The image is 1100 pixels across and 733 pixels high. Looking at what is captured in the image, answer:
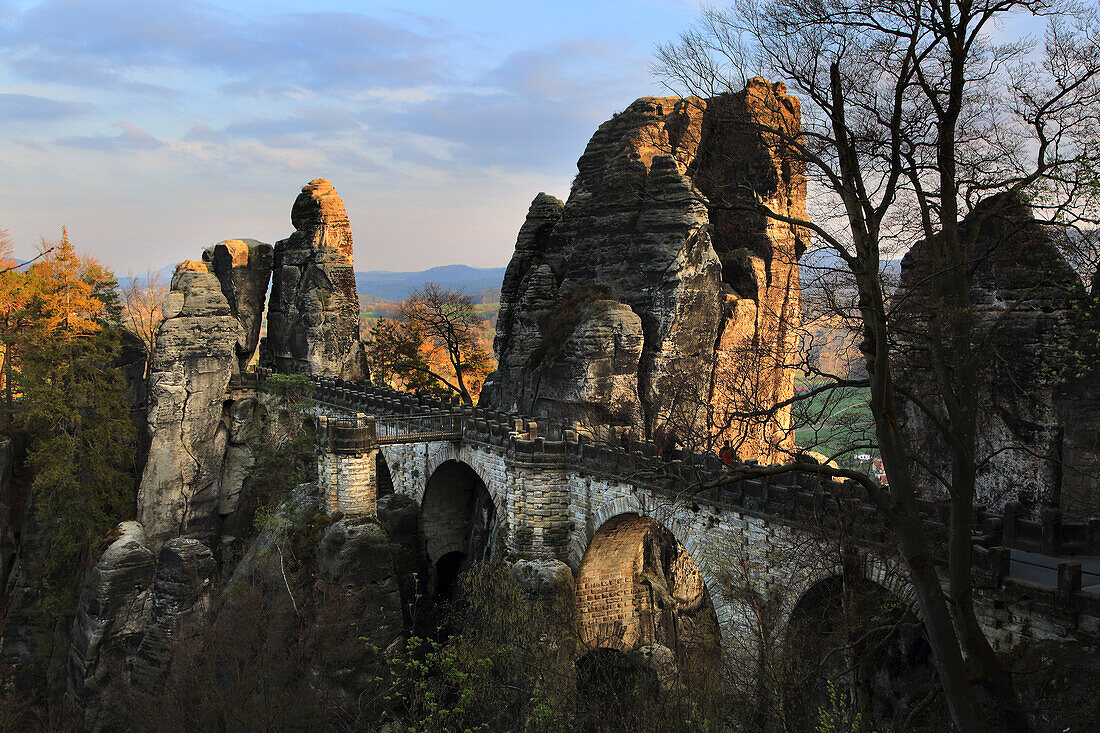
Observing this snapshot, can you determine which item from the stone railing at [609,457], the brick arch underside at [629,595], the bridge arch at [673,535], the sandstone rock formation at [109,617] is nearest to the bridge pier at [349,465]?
the stone railing at [609,457]

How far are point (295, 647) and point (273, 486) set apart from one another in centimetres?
1365

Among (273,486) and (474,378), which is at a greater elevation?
(474,378)

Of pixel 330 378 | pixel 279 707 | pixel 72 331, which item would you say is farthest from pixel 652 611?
pixel 72 331

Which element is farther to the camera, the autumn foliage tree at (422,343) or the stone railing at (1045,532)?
the autumn foliage tree at (422,343)

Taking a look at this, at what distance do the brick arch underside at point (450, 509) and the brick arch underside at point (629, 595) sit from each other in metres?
7.13

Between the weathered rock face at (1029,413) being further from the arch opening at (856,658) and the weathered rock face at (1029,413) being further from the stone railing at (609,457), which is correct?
the arch opening at (856,658)

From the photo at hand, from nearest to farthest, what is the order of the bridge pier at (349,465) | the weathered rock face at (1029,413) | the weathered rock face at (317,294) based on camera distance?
the weathered rock face at (1029,413) < the bridge pier at (349,465) < the weathered rock face at (317,294)

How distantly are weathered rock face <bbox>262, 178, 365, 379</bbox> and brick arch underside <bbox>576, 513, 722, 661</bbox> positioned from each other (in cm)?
2338

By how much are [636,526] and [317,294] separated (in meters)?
25.8

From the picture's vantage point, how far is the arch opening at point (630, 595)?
81.8ft

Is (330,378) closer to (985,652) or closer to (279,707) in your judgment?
(279,707)

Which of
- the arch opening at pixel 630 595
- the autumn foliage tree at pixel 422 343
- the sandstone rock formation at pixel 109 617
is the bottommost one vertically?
the sandstone rock formation at pixel 109 617

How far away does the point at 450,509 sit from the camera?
1292 inches

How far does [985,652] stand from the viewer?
982 centimetres
